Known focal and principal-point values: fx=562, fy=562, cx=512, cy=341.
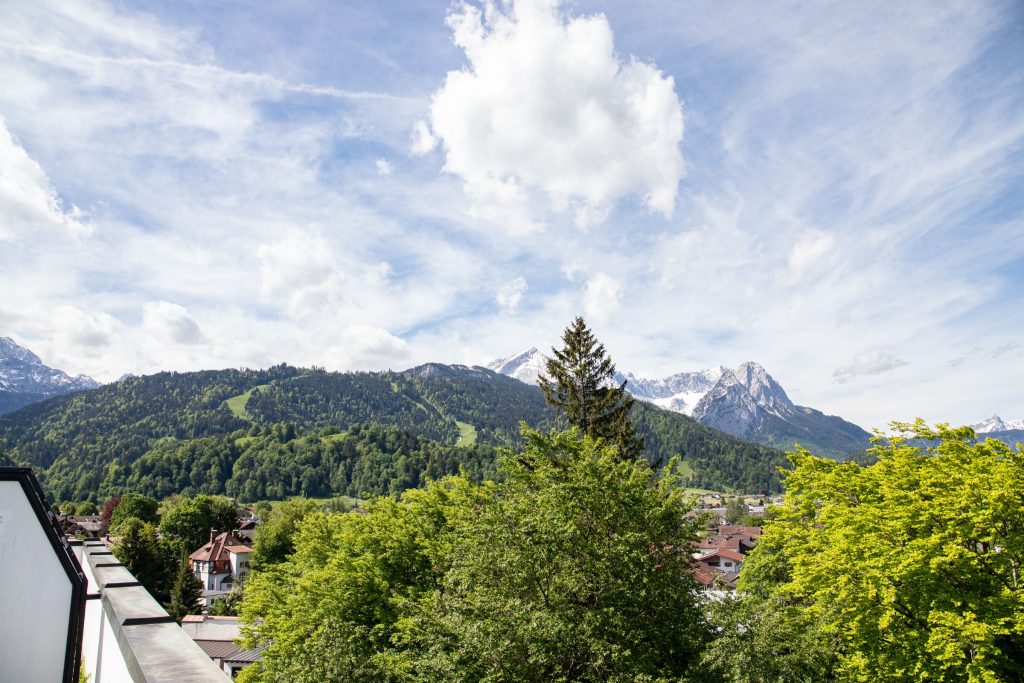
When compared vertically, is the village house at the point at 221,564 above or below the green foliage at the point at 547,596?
below

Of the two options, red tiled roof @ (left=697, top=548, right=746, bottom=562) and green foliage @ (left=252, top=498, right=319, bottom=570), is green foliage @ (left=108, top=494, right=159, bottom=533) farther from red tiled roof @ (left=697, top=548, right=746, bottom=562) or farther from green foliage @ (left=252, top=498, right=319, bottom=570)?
red tiled roof @ (left=697, top=548, right=746, bottom=562)

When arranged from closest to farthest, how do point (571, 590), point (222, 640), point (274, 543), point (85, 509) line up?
point (571, 590) → point (222, 640) → point (274, 543) → point (85, 509)

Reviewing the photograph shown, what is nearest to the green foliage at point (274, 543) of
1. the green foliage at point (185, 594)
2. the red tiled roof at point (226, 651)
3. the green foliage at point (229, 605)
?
the green foliage at point (229, 605)

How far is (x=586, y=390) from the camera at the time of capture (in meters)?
31.2

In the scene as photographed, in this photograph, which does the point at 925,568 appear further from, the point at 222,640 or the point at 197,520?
the point at 197,520

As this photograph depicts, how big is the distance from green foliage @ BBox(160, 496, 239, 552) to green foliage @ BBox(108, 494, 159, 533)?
918 centimetres

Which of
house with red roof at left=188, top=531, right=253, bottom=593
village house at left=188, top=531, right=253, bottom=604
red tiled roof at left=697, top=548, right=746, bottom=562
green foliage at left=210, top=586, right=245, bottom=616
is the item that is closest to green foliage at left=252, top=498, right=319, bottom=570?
green foliage at left=210, top=586, right=245, bottom=616

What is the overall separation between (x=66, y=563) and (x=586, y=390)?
1054 inches

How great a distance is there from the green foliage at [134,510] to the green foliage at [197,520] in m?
9.18

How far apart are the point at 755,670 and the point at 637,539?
4176mm

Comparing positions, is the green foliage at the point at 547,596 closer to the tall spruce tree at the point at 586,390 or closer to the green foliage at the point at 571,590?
the green foliage at the point at 571,590

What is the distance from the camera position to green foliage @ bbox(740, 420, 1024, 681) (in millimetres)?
15125

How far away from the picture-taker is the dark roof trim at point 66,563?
551 cm

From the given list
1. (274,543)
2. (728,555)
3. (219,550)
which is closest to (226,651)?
(274,543)
